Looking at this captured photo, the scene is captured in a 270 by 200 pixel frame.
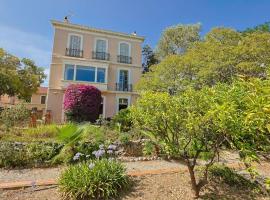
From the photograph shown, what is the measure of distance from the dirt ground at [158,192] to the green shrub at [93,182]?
252 millimetres

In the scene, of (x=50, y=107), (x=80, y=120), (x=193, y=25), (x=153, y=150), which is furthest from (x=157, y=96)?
(x=193, y=25)

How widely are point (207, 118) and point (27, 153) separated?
6105mm

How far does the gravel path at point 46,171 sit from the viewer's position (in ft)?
20.5

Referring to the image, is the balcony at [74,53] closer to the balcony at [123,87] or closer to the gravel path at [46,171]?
the balcony at [123,87]

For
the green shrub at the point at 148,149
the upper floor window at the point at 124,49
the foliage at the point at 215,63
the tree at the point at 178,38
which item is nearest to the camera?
the green shrub at the point at 148,149

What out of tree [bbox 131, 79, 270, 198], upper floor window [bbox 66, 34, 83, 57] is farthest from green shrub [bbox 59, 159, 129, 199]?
upper floor window [bbox 66, 34, 83, 57]

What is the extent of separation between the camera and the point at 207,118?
12.4 ft

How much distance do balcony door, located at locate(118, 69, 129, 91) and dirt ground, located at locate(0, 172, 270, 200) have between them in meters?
18.6

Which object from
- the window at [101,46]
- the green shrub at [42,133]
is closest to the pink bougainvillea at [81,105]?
the green shrub at [42,133]

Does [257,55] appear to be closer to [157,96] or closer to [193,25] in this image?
[157,96]

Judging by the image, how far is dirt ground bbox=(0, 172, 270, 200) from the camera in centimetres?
504

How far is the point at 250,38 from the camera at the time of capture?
47.3 ft

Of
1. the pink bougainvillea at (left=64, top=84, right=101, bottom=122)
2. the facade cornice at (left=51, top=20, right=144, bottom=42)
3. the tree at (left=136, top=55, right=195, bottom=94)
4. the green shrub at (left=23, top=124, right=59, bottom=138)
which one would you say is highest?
the facade cornice at (left=51, top=20, right=144, bottom=42)

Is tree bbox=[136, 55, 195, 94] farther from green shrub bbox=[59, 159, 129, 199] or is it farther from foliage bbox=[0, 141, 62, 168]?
green shrub bbox=[59, 159, 129, 199]
